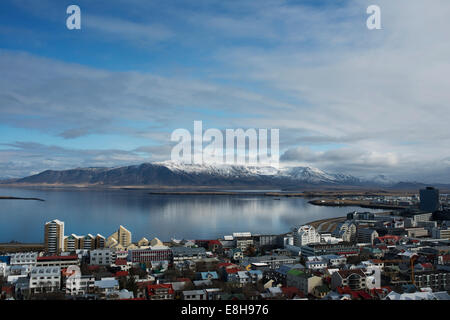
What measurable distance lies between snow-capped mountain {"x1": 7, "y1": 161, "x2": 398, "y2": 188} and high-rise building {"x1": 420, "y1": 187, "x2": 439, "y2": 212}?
2707 centimetres

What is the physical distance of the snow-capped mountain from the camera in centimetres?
4022

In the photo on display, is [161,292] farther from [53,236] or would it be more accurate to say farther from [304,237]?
[304,237]

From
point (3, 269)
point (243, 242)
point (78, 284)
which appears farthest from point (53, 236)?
point (243, 242)

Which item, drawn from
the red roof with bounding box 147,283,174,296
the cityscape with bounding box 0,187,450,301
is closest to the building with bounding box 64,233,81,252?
the cityscape with bounding box 0,187,450,301

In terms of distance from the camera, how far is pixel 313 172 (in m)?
53.0

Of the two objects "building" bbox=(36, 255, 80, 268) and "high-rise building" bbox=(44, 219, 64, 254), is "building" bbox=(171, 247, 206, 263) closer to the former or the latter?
"building" bbox=(36, 255, 80, 268)

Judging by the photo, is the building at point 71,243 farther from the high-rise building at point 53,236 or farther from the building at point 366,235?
the building at point 366,235

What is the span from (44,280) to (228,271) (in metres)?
1.58

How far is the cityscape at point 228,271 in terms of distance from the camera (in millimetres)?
2584

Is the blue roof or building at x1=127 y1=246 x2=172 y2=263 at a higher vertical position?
the blue roof

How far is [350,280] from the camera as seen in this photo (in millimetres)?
2910
